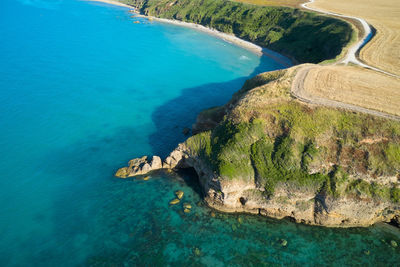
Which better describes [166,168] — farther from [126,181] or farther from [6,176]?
[6,176]

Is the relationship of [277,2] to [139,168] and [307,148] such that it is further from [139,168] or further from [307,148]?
[139,168]

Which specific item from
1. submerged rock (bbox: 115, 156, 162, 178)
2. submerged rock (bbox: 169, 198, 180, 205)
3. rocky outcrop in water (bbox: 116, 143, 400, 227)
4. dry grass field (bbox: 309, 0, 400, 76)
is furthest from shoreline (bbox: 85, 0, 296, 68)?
submerged rock (bbox: 169, 198, 180, 205)

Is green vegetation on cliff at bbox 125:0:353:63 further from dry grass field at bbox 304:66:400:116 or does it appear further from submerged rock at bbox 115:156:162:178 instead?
submerged rock at bbox 115:156:162:178

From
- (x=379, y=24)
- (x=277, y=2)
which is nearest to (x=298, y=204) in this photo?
(x=379, y=24)

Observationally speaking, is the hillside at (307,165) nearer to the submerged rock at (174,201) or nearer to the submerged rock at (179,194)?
the submerged rock at (179,194)

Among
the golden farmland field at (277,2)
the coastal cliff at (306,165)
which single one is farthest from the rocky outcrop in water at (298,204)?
the golden farmland field at (277,2)

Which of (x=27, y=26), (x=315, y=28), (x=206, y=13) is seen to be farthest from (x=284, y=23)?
(x=27, y=26)
